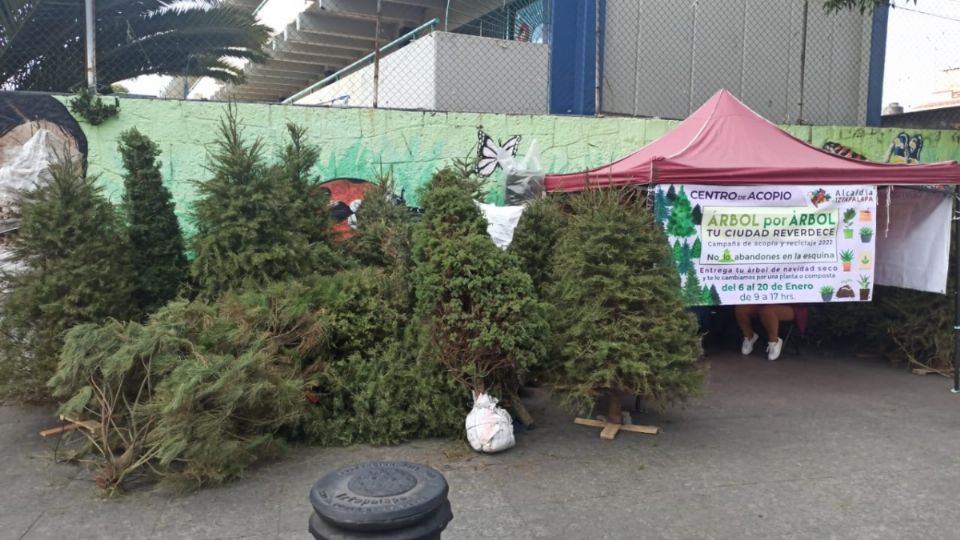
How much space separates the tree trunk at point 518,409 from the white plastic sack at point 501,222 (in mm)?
1086

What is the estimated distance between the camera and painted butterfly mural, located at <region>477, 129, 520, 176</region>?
7.58 metres

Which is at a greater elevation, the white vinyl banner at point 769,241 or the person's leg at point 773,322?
the white vinyl banner at point 769,241

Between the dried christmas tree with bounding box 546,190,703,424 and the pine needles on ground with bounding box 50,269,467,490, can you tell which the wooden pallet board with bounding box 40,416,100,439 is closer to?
the pine needles on ground with bounding box 50,269,467,490

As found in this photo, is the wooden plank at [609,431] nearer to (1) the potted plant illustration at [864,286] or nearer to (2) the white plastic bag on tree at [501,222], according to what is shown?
(2) the white plastic bag on tree at [501,222]

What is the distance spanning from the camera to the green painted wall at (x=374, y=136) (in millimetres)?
6668

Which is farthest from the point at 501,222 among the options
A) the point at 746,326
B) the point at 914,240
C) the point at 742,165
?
the point at 914,240

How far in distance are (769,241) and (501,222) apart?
7.49ft

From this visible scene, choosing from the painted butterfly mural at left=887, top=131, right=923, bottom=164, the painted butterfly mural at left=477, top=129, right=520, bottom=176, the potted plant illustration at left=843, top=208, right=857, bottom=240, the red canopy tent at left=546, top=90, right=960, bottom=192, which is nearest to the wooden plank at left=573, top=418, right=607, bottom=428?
the red canopy tent at left=546, top=90, right=960, bottom=192

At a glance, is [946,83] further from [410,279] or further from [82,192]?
[82,192]

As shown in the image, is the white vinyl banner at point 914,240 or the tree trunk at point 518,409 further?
the white vinyl banner at point 914,240

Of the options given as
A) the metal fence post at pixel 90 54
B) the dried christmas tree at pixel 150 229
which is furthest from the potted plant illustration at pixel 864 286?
the metal fence post at pixel 90 54

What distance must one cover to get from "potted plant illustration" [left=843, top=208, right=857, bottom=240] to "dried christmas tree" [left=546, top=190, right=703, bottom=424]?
199 cm

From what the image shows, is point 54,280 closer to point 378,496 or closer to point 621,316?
point 378,496

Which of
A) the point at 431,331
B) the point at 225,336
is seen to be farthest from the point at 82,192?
the point at 431,331
